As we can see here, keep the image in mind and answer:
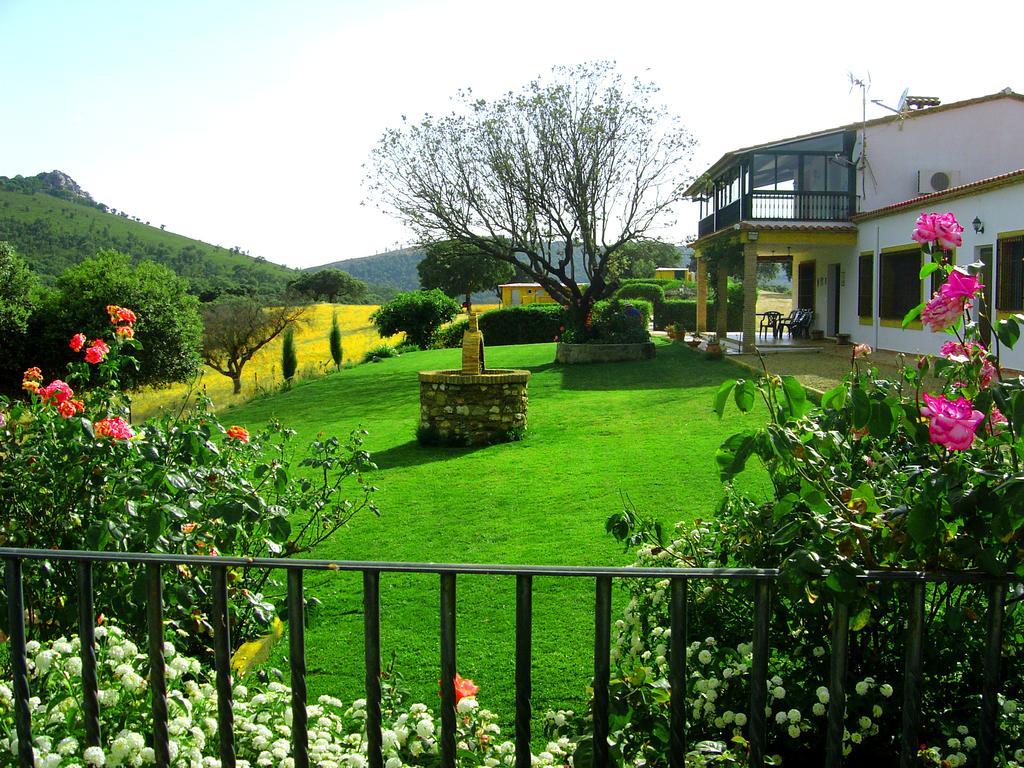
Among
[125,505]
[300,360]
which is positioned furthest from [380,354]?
[125,505]

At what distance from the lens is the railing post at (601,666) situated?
5.75ft

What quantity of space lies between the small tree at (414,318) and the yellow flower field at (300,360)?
5.53ft

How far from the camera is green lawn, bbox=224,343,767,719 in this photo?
14.3 feet

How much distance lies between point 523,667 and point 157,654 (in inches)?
31.7

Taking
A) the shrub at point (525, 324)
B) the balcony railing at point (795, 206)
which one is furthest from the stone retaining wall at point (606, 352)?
the shrub at point (525, 324)

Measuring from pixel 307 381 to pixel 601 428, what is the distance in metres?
13.2

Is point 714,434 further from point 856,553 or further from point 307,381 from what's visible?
point 307,381

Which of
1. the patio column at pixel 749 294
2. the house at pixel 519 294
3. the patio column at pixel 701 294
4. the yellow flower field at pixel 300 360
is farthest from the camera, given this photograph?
the house at pixel 519 294

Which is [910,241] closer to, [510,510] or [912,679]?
[510,510]

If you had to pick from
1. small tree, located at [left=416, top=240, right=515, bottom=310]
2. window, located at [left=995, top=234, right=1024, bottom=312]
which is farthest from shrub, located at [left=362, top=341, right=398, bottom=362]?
small tree, located at [left=416, top=240, right=515, bottom=310]

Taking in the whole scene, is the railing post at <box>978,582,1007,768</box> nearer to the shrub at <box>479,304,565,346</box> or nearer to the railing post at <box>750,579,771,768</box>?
the railing post at <box>750,579,771,768</box>

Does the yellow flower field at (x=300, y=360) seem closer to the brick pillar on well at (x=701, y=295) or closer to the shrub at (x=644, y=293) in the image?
the shrub at (x=644, y=293)

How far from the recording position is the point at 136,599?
2980mm

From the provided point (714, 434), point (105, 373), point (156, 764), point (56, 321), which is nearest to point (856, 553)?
point (156, 764)
